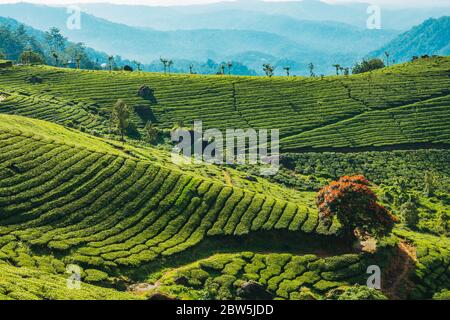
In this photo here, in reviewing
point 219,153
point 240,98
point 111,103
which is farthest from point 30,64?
point 219,153

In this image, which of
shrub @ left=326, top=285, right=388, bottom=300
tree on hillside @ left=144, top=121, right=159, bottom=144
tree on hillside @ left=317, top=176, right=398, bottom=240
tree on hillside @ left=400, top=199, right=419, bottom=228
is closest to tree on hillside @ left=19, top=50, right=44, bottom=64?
tree on hillside @ left=144, top=121, right=159, bottom=144

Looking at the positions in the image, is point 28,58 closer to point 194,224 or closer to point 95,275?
point 194,224

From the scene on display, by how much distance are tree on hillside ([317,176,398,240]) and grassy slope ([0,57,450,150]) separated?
199ft

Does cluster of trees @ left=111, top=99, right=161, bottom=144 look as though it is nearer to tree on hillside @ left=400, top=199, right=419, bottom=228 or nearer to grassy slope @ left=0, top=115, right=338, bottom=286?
grassy slope @ left=0, top=115, right=338, bottom=286

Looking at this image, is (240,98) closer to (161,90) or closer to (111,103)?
(161,90)

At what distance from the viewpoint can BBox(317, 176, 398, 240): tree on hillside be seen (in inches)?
2495

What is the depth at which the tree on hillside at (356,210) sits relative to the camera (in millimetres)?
63375

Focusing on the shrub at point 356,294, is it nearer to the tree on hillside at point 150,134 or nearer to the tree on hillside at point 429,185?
the tree on hillside at point 429,185

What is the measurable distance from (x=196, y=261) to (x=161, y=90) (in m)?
→ 103

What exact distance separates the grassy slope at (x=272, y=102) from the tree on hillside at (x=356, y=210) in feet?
199

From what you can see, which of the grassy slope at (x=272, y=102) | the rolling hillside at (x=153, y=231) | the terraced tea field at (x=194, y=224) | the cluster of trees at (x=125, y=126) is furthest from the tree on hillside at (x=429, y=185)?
the cluster of trees at (x=125, y=126)

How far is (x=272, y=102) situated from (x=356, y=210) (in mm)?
90470

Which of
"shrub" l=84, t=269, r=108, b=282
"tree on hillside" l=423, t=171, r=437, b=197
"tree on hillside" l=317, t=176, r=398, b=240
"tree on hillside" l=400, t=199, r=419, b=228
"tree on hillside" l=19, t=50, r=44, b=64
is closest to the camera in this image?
"shrub" l=84, t=269, r=108, b=282

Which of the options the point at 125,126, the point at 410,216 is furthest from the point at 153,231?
the point at 125,126
